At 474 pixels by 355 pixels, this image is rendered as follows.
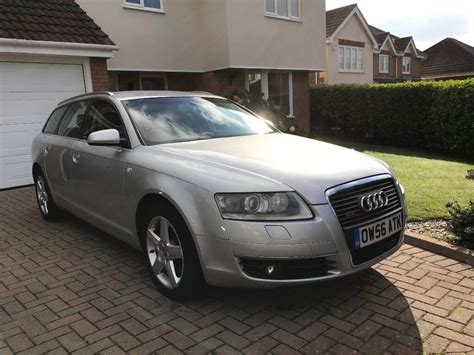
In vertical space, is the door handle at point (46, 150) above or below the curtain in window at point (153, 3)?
below

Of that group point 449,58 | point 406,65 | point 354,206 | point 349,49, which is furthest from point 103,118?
point 449,58

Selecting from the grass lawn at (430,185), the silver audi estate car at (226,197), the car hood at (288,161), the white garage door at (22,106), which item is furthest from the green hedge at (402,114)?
the white garage door at (22,106)

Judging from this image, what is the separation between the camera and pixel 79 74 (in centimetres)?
924

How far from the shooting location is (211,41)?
505 inches

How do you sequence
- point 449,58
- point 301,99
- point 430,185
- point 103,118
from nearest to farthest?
point 103,118
point 430,185
point 301,99
point 449,58

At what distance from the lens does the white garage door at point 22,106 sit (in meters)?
8.34

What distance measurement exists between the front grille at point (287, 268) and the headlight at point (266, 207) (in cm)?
28

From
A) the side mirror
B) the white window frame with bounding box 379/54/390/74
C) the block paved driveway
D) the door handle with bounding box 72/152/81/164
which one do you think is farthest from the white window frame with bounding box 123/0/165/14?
the white window frame with bounding box 379/54/390/74

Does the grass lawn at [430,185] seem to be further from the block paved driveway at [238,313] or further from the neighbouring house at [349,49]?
the neighbouring house at [349,49]

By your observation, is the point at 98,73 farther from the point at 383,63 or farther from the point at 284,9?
the point at 383,63

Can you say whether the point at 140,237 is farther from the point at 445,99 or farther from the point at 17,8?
the point at 445,99

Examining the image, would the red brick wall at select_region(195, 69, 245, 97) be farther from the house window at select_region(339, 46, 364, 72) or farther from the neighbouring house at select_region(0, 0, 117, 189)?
the house window at select_region(339, 46, 364, 72)

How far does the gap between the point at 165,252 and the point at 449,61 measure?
39.7 meters

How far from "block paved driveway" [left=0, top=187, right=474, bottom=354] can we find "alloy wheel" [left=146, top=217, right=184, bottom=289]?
0.20 meters
